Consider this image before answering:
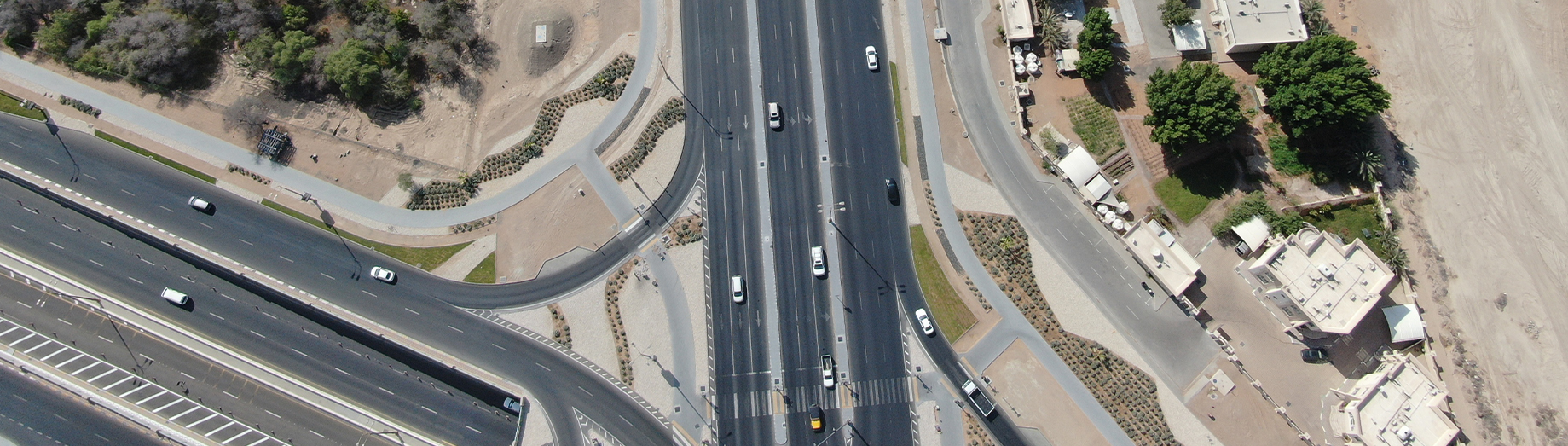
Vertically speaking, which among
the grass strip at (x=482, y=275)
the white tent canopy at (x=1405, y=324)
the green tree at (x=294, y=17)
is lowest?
the white tent canopy at (x=1405, y=324)

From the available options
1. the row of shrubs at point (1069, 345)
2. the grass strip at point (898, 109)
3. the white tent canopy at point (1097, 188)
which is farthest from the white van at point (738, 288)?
the white tent canopy at point (1097, 188)

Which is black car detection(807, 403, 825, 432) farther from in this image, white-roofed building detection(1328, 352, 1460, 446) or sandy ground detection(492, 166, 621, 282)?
white-roofed building detection(1328, 352, 1460, 446)

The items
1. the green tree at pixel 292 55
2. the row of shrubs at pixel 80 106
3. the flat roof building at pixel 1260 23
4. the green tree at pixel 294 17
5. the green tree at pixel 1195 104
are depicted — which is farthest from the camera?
the green tree at pixel 294 17

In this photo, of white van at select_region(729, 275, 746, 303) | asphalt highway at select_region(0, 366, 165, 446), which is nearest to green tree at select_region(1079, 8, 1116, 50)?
white van at select_region(729, 275, 746, 303)

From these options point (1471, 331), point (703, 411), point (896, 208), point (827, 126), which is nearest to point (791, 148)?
point (827, 126)

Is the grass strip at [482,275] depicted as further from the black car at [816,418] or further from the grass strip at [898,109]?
the grass strip at [898,109]

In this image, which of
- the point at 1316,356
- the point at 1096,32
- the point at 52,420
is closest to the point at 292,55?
the point at 52,420
